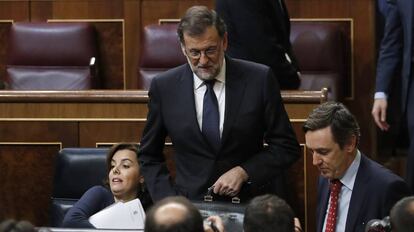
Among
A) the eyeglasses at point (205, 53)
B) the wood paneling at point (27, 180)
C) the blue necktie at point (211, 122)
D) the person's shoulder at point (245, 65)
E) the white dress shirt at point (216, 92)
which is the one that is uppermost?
the eyeglasses at point (205, 53)

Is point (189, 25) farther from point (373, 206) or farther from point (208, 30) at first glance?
point (373, 206)

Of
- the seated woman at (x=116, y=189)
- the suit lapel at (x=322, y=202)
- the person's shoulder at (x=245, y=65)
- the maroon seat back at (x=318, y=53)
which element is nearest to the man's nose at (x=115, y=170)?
the seated woman at (x=116, y=189)

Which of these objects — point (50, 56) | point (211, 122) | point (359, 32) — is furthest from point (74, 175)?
point (359, 32)

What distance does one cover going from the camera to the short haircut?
2021 mm

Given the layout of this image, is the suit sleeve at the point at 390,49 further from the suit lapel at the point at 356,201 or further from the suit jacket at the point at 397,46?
the suit lapel at the point at 356,201

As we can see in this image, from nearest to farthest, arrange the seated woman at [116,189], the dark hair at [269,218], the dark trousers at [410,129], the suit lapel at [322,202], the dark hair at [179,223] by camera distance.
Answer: the dark hair at [179,223] → the dark hair at [269,218] → the suit lapel at [322,202] → the seated woman at [116,189] → the dark trousers at [410,129]

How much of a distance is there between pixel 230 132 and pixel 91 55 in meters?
2.16

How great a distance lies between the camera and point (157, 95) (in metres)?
3.12

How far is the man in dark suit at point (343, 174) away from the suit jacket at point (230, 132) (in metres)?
0.18

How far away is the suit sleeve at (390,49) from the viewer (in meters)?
3.69

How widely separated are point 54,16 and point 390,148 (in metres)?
1.79

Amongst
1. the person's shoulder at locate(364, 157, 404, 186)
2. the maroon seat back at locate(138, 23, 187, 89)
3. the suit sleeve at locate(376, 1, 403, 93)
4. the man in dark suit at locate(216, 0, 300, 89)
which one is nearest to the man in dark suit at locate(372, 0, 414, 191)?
the suit sleeve at locate(376, 1, 403, 93)

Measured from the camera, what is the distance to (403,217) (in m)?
2.04

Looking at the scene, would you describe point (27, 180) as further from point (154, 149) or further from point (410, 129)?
point (410, 129)
